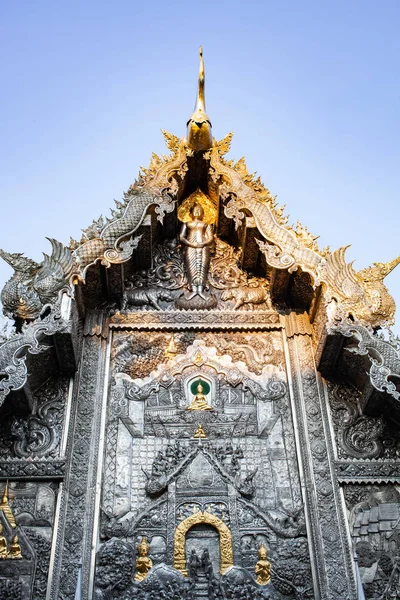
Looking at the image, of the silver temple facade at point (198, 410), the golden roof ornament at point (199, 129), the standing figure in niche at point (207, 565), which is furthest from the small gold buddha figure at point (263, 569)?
the golden roof ornament at point (199, 129)

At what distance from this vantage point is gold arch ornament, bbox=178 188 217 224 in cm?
1062

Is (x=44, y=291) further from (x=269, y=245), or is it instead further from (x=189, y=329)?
(x=269, y=245)

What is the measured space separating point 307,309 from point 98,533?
4.38 m

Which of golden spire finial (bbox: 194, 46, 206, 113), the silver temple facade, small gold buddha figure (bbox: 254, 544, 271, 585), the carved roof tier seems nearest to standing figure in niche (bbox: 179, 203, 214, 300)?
the silver temple facade

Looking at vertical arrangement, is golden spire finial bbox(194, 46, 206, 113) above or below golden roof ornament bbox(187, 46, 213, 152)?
above

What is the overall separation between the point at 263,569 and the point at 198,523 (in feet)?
3.10

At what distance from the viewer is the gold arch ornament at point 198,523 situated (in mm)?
7695

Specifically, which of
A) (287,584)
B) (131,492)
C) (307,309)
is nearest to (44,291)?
(131,492)

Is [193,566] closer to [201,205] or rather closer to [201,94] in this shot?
[201,205]

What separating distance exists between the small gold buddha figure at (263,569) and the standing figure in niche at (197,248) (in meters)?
3.88

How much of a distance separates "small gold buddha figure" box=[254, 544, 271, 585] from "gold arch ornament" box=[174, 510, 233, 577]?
0.34 metres

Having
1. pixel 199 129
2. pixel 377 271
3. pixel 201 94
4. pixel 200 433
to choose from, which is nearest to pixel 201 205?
pixel 199 129

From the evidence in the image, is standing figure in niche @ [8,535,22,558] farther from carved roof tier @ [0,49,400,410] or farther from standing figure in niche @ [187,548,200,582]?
carved roof tier @ [0,49,400,410]

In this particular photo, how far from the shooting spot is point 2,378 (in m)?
7.71
